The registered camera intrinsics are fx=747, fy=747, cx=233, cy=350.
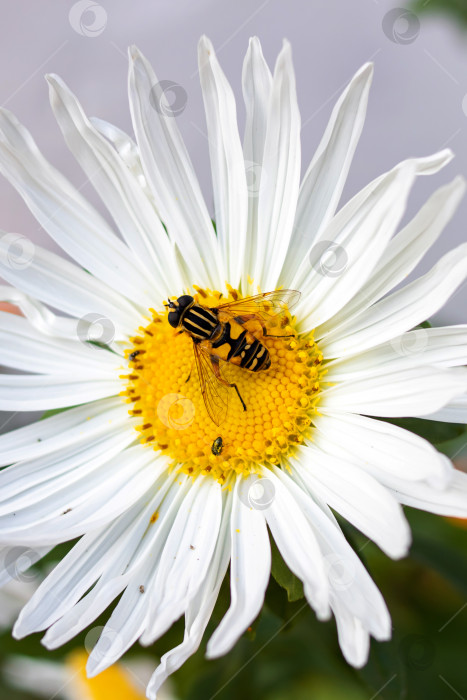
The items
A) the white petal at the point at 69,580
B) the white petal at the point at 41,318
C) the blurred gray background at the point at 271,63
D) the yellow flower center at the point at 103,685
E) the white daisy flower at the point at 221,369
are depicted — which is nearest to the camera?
the white daisy flower at the point at 221,369

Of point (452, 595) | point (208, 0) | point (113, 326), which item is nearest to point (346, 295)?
point (113, 326)

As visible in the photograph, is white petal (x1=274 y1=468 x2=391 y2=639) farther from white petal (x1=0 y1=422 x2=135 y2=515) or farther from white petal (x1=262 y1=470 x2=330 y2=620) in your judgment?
white petal (x1=0 y1=422 x2=135 y2=515)

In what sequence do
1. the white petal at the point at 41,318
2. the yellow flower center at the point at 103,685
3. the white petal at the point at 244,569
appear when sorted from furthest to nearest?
the yellow flower center at the point at 103,685, the white petal at the point at 41,318, the white petal at the point at 244,569

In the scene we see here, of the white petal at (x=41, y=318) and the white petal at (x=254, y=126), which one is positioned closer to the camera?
the white petal at (x=254, y=126)

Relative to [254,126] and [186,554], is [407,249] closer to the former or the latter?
[254,126]

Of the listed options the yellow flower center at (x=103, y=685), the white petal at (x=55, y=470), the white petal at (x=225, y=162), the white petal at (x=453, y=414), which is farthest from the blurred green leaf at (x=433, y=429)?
the yellow flower center at (x=103, y=685)

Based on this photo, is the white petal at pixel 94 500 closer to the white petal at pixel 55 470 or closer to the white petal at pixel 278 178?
the white petal at pixel 55 470

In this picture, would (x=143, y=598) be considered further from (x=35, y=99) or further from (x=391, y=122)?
(x=35, y=99)
